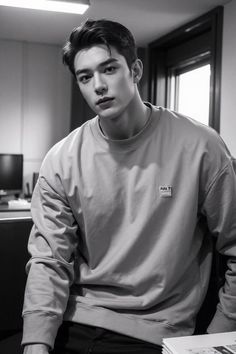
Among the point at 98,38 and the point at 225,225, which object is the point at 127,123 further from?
the point at 225,225

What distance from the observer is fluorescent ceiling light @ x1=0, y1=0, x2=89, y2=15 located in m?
3.58

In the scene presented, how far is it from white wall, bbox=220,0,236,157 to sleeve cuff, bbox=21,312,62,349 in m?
2.66

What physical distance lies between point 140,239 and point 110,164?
0.24 m

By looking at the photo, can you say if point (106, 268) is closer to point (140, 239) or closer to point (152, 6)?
point (140, 239)

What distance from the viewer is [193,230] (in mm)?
1315

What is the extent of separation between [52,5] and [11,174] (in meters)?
2.02

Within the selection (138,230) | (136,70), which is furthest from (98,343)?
(136,70)

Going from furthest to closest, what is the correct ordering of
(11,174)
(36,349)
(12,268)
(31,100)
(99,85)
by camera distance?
(31,100)
(11,174)
(12,268)
(99,85)
(36,349)

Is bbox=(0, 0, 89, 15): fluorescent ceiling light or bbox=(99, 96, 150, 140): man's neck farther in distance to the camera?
bbox=(0, 0, 89, 15): fluorescent ceiling light

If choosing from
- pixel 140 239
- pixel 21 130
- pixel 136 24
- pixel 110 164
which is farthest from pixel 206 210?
pixel 21 130

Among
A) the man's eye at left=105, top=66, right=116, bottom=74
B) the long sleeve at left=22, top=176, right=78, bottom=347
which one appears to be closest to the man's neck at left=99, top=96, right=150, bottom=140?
the man's eye at left=105, top=66, right=116, bottom=74

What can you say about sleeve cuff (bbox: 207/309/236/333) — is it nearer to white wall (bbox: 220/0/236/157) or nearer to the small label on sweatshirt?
the small label on sweatshirt

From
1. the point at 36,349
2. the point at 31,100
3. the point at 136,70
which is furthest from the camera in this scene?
the point at 31,100

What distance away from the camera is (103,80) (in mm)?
1290
